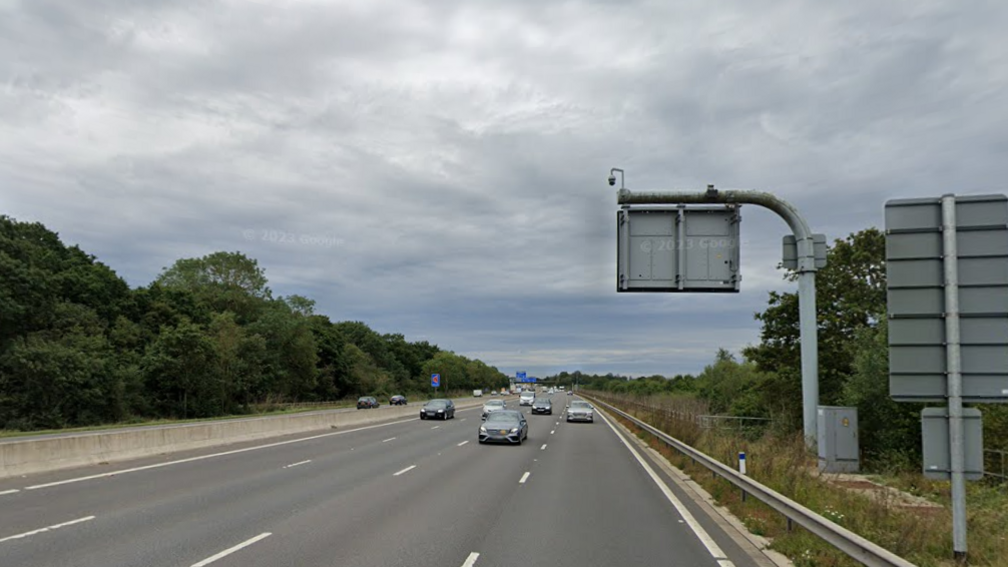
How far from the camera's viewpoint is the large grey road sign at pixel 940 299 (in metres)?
7.16

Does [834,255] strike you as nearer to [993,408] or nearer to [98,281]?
[993,408]

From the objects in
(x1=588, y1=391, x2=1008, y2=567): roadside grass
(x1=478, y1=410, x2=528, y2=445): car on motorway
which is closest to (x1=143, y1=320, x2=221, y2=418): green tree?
(x1=478, y1=410, x2=528, y2=445): car on motorway

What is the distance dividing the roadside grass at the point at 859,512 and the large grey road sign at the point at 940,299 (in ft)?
6.03

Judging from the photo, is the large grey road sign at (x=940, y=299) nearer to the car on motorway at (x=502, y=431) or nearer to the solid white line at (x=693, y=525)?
the solid white line at (x=693, y=525)

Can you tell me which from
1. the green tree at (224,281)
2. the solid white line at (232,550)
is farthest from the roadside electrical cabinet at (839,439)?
the green tree at (224,281)

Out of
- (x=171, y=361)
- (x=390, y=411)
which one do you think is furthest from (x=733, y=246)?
(x=171, y=361)

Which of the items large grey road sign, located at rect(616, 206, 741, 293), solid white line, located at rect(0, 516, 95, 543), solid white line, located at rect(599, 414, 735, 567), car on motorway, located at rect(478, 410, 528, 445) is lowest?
car on motorway, located at rect(478, 410, 528, 445)

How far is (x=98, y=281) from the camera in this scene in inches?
2596

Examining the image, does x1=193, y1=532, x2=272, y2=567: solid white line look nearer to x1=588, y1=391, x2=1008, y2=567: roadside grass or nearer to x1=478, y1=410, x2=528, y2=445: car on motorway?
x1=588, y1=391, x2=1008, y2=567: roadside grass

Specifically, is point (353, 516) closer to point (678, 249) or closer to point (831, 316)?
point (678, 249)

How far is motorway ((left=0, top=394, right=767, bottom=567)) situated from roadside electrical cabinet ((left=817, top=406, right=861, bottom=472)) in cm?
397

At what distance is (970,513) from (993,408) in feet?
32.7

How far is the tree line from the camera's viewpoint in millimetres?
50875

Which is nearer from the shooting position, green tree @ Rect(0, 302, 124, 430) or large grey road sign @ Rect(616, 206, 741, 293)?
large grey road sign @ Rect(616, 206, 741, 293)
